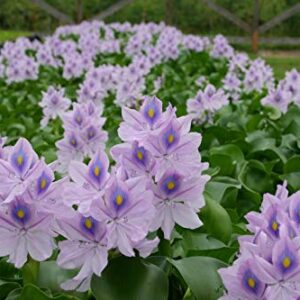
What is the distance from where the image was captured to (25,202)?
1267 mm

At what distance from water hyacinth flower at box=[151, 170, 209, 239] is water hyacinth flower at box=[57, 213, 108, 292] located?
0.12 metres

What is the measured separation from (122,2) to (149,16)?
106 centimetres

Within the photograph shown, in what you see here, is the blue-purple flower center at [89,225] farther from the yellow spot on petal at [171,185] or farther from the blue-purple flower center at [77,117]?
the blue-purple flower center at [77,117]

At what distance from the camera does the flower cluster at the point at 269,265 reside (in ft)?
3.66

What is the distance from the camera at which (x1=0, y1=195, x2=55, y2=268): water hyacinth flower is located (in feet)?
4.17

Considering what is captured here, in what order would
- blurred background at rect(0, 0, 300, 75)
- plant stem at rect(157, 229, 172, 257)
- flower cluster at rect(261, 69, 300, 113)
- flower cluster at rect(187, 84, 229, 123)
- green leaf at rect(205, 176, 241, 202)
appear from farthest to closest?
blurred background at rect(0, 0, 300, 75), flower cluster at rect(261, 69, 300, 113), flower cluster at rect(187, 84, 229, 123), green leaf at rect(205, 176, 241, 202), plant stem at rect(157, 229, 172, 257)

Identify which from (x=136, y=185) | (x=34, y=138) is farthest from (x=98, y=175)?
(x=34, y=138)

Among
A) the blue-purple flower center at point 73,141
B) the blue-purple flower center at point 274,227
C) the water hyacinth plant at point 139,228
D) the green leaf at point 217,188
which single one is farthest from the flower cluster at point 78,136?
the blue-purple flower center at point 274,227

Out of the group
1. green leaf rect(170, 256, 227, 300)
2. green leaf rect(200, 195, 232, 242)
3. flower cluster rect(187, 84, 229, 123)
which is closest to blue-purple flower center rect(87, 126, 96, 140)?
green leaf rect(200, 195, 232, 242)

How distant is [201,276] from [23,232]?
1.07 ft

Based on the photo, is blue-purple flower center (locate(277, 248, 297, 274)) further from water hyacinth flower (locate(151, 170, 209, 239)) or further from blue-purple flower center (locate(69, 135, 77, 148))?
blue-purple flower center (locate(69, 135, 77, 148))

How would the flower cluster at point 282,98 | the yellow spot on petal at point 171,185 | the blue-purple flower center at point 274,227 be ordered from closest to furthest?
the blue-purple flower center at point 274,227, the yellow spot on petal at point 171,185, the flower cluster at point 282,98

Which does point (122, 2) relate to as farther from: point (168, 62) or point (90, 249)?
point (90, 249)

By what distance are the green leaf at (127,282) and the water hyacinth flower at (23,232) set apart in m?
0.11
